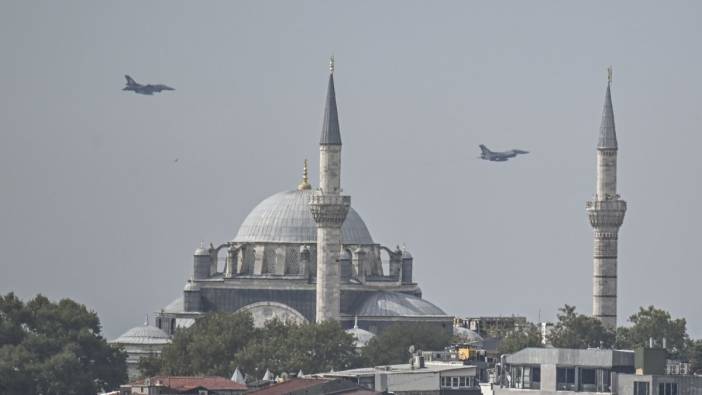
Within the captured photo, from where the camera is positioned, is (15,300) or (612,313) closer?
(15,300)

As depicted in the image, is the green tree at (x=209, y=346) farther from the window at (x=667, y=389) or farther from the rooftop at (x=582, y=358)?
the window at (x=667, y=389)

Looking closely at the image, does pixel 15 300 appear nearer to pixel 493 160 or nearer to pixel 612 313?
pixel 493 160

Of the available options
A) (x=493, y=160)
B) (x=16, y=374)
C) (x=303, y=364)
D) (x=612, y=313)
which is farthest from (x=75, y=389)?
(x=612, y=313)

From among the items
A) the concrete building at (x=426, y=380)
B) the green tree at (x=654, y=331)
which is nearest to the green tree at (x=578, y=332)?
the green tree at (x=654, y=331)

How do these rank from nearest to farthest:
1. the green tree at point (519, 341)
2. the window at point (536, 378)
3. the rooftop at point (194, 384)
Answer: the window at point (536, 378), the rooftop at point (194, 384), the green tree at point (519, 341)

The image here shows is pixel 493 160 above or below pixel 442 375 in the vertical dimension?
above

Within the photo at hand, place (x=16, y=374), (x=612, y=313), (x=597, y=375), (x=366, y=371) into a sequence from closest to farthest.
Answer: (x=597, y=375) → (x=366, y=371) → (x=16, y=374) → (x=612, y=313)
